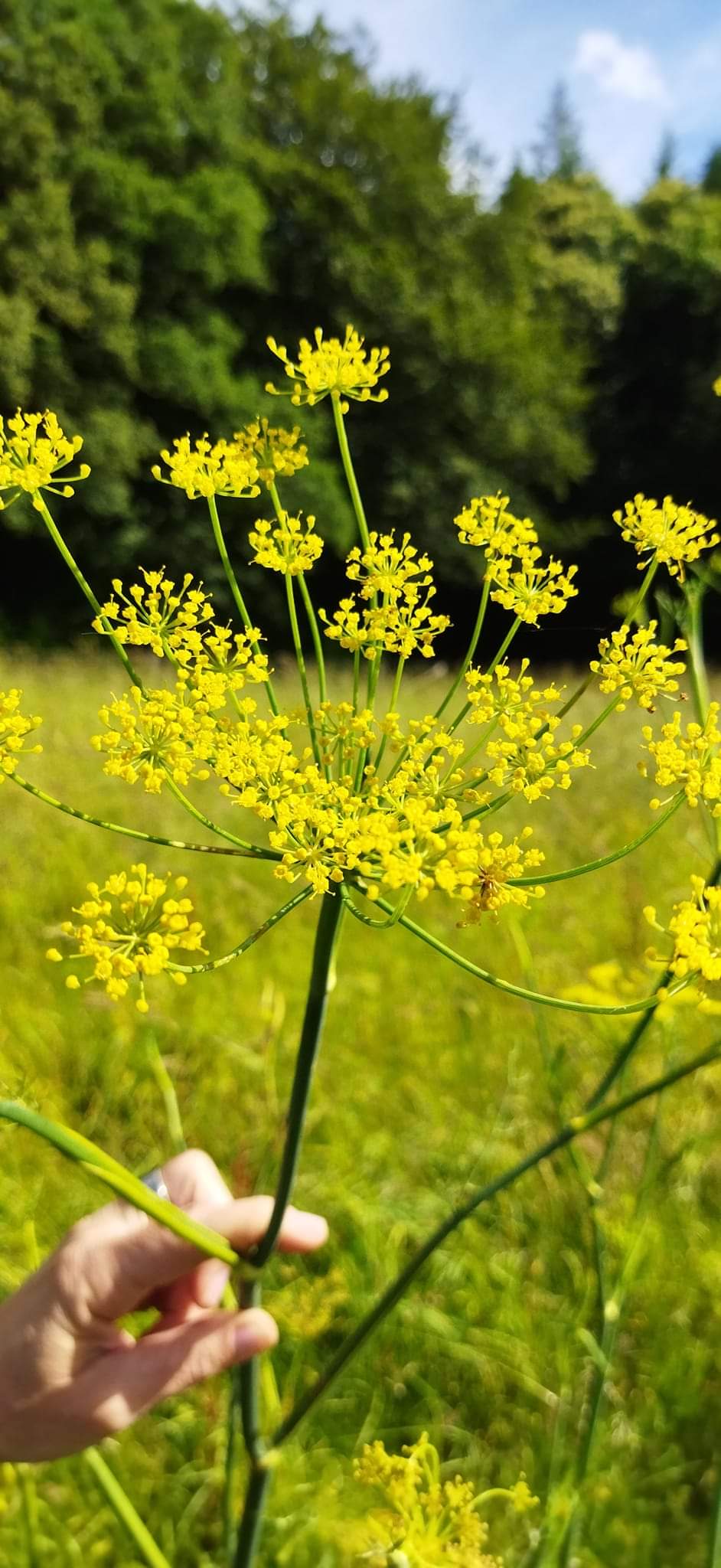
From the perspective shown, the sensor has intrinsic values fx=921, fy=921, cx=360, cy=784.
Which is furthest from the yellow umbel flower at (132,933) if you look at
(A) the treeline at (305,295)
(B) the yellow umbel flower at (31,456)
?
(A) the treeline at (305,295)

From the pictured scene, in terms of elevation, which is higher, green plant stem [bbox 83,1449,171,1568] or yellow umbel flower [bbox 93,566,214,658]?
yellow umbel flower [bbox 93,566,214,658]

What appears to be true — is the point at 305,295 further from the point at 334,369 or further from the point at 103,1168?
the point at 103,1168

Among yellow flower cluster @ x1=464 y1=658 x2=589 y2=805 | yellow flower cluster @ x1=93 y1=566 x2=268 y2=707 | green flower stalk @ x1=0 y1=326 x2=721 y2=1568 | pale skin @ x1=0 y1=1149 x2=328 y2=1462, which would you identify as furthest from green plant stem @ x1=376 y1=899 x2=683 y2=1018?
pale skin @ x1=0 y1=1149 x2=328 y2=1462

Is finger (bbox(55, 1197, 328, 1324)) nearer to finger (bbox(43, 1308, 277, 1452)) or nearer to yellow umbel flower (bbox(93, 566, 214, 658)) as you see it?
finger (bbox(43, 1308, 277, 1452))

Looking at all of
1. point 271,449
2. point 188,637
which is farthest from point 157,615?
point 271,449

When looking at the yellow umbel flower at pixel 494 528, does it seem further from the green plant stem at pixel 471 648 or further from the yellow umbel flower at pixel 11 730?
the yellow umbel flower at pixel 11 730

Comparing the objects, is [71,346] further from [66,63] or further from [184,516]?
[66,63]
